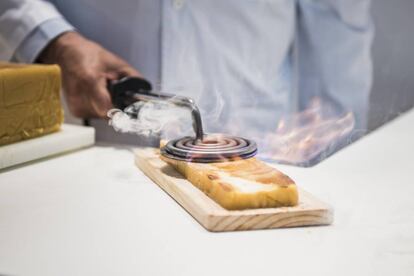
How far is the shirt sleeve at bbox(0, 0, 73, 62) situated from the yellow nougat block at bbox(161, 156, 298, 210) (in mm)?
796

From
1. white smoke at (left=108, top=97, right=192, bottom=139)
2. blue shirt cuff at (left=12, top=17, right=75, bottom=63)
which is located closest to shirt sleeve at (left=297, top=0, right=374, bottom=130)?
blue shirt cuff at (left=12, top=17, right=75, bottom=63)

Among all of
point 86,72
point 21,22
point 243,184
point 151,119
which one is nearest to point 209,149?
point 243,184

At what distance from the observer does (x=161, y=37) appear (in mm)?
1703

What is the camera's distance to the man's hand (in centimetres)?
132

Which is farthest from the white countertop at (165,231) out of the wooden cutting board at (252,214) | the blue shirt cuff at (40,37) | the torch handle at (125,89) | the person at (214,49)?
the blue shirt cuff at (40,37)

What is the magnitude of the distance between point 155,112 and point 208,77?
66 centimetres

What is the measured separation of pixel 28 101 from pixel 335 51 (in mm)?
1278

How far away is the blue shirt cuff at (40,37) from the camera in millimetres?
1503

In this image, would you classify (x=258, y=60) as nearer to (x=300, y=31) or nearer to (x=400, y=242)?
(x=300, y=31)

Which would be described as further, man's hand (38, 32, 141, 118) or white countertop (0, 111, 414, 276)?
man's hand (38, 32, 141, 118)

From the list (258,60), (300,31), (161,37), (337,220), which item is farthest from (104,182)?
(300,31)

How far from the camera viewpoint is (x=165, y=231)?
76 cm

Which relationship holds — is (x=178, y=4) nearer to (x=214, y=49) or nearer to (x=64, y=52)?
(x=214, y=49)

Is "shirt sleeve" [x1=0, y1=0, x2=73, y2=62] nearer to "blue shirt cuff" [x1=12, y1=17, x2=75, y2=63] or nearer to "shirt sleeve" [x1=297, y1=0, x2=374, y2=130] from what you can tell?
"blue shirt cuff" [x1=12, y1=17, x2=75, y2=63]
